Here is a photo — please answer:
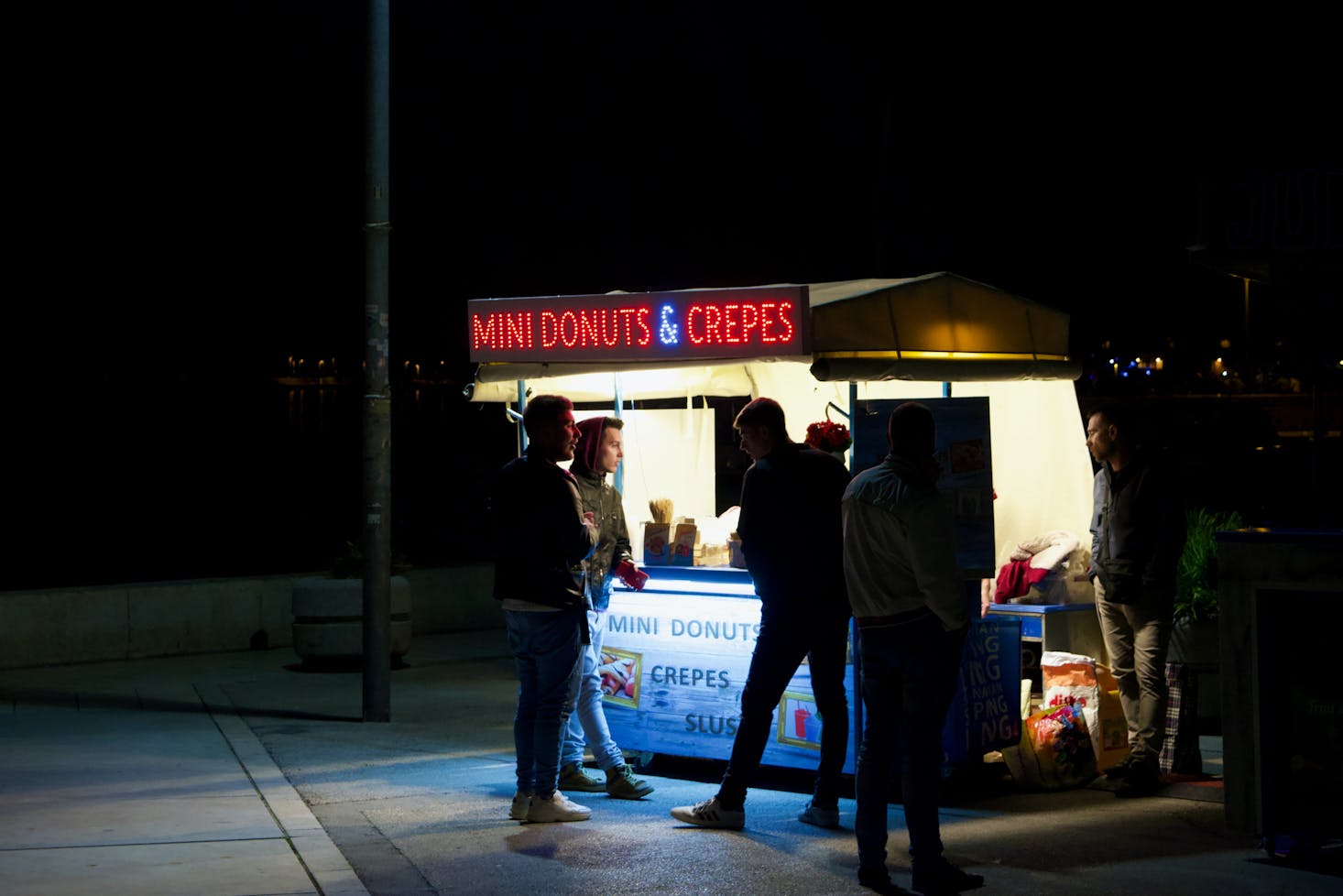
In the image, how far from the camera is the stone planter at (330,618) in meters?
13.7

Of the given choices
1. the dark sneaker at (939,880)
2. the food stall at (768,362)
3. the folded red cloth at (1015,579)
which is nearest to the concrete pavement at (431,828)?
the dark sneaker at (939,880)

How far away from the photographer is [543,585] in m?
7.55

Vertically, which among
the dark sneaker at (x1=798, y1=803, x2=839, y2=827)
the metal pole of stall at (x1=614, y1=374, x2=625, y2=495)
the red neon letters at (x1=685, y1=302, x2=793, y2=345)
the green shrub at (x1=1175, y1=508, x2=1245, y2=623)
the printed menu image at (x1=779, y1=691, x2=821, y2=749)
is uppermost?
the red neon letters at (x1=685, y1=302, x2=793, y2=345)

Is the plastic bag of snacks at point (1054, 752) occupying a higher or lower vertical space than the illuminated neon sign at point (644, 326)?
lower

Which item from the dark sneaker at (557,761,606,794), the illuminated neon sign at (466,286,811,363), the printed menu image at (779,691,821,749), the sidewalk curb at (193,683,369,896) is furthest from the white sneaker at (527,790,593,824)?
the illuminated neon sign at (466,286,811,363)

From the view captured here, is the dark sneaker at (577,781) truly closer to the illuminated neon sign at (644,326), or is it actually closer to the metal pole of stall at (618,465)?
the illuminated neon sign at (644,326)

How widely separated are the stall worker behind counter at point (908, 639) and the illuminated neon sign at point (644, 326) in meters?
1.66

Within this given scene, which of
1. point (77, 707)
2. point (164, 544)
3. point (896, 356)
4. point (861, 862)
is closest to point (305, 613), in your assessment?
point (77, 707)

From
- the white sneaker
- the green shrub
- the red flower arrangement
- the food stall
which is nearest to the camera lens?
the white sneaker

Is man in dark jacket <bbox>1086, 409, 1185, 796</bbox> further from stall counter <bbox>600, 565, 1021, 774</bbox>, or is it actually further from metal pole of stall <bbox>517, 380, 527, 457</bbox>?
metal pole of stall <bbox>517, 380, 527, 457</bbox>

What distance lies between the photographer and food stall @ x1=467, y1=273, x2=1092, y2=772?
319 inches

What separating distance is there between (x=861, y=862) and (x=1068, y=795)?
2.29 metres

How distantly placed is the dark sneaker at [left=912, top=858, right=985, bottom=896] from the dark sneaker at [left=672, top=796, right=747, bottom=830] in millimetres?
1271

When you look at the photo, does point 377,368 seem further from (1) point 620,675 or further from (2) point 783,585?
(2) point 783,585
